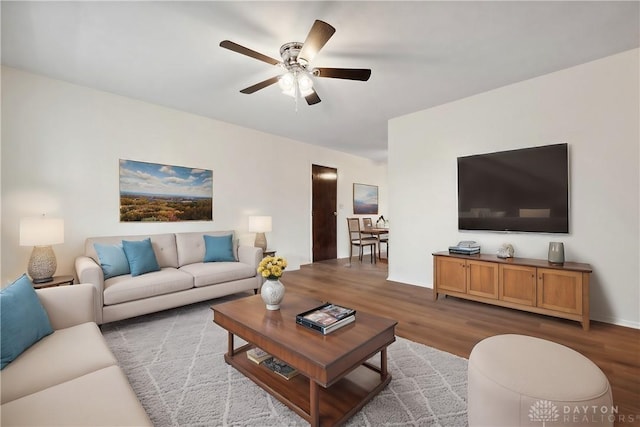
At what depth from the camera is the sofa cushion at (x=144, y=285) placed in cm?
266

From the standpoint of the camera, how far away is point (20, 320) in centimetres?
145

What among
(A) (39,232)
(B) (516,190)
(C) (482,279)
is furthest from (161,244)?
(B) (516,190)

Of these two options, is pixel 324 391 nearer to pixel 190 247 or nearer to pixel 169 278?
pixel 169 278

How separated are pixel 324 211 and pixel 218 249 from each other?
3096mm

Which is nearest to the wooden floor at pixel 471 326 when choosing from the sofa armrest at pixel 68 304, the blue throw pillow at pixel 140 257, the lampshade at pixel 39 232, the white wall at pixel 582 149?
the white wall at pixel 582 149

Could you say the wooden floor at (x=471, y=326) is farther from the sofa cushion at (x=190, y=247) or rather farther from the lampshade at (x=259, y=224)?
the sofa cushion at (x=190, y=247)

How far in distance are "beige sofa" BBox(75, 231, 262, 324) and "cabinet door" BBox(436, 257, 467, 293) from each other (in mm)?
2368

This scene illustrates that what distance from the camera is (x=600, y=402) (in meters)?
1.07

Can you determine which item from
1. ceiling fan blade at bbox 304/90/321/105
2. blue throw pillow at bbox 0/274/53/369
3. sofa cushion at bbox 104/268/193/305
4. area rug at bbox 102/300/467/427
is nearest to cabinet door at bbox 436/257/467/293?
area rug at bbox 102/300/467/427

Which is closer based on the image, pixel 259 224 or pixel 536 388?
pixel 536 388

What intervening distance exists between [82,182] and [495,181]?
196 inches

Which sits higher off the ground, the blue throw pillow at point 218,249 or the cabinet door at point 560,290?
the blue throw pillow at point 218,249

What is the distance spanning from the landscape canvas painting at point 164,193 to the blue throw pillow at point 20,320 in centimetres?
214

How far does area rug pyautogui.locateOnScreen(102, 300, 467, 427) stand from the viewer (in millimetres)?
1553
